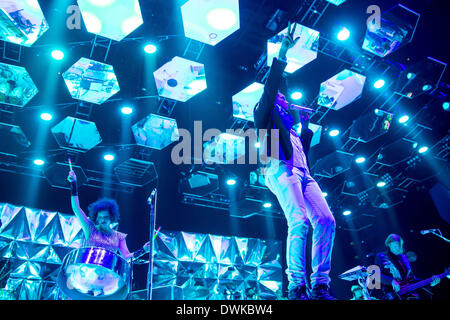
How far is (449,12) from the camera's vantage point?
4.53m

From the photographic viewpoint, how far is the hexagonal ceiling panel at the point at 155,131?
227 inches

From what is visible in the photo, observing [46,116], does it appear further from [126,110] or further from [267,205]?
[267,205]

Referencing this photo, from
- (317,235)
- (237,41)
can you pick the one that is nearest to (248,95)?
(237,41)

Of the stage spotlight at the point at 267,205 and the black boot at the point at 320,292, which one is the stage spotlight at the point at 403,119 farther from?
the black boot at the point at 320,292

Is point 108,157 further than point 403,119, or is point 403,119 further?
point 108,157

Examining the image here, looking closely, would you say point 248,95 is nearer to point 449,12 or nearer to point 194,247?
point 449,12

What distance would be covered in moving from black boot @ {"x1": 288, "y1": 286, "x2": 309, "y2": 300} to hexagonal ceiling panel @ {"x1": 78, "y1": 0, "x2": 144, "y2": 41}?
3.43m

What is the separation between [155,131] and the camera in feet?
19.7

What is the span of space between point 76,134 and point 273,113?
4397mm

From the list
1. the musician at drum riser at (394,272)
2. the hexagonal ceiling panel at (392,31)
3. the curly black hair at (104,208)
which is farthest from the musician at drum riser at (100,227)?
the hexagonal ceiling panel at (392,31)

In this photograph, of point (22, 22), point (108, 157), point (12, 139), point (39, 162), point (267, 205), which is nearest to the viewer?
point (22, 22)

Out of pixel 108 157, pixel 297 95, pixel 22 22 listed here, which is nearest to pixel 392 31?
pixel 297 95

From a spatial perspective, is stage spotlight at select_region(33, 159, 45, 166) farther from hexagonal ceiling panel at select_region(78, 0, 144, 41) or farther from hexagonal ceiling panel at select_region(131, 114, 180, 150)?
hexagonal ceiling panel at select_region(78, 0, 144, 41)
